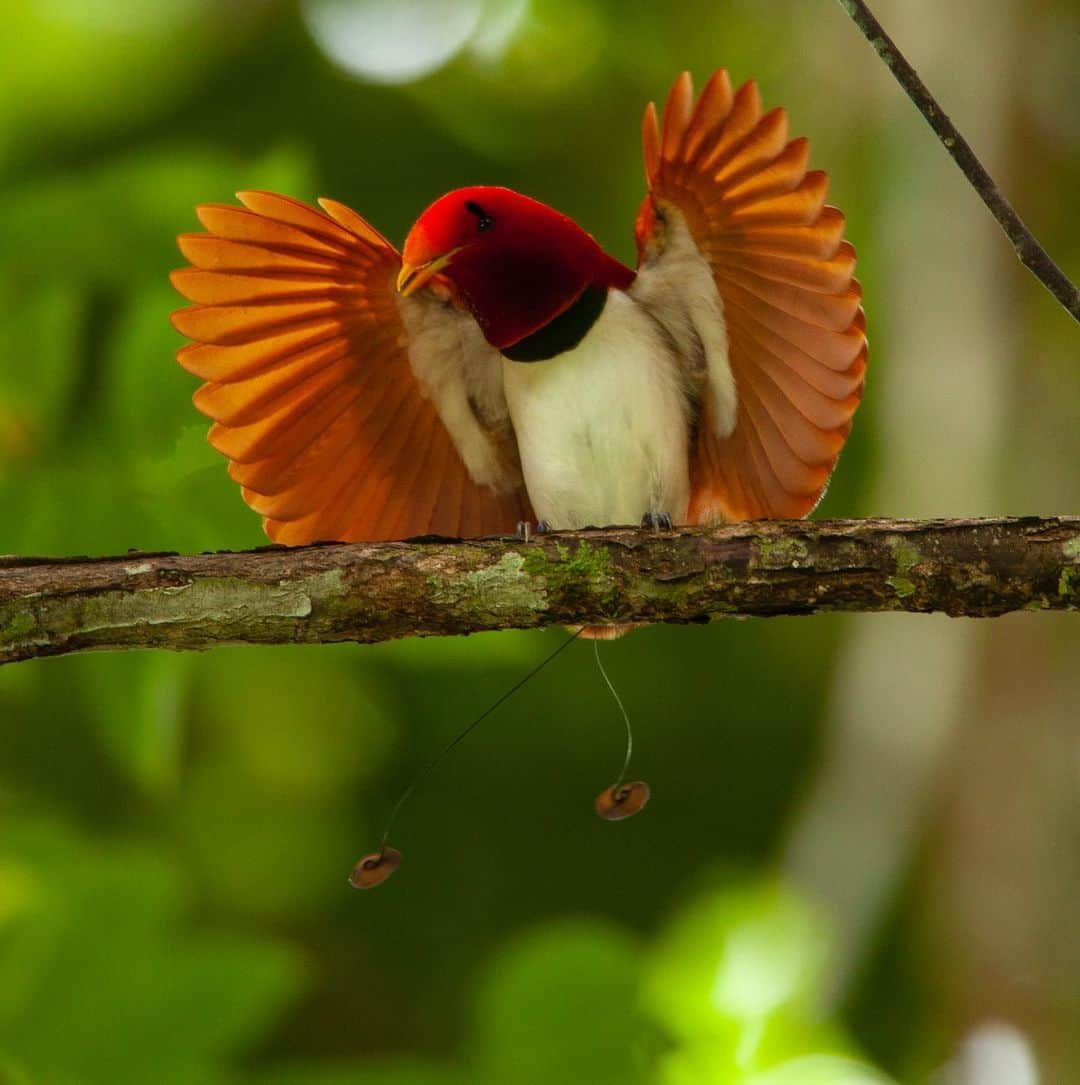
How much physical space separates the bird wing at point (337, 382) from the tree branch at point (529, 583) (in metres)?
0.68

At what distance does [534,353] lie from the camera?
3.49 m

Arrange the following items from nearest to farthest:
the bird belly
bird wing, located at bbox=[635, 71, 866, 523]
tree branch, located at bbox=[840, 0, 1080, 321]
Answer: tree branch, located at bbox=[840, 0, 1080, 321], bird wing, located at bbox=[635, 71, 866, 523], the bird belly

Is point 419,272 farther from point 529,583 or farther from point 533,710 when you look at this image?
point 533,710

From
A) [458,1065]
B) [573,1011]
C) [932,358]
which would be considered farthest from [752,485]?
[932,358]

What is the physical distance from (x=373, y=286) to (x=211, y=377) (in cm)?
43

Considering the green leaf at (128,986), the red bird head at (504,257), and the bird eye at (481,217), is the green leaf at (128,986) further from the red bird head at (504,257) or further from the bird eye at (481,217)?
the bird eye at (481,217)

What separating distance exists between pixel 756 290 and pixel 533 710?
2929mm

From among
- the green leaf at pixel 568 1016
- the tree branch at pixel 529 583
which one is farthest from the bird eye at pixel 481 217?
the green leaf at pixel 568 1016

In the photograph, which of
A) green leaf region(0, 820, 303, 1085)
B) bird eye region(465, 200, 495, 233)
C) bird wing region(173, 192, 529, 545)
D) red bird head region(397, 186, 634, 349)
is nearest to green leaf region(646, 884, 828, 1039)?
green leaf region(0, 820, 303, 1085)

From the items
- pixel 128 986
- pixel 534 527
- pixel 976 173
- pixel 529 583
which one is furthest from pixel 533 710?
pixel 976 173

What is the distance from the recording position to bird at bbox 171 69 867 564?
319 centimetres

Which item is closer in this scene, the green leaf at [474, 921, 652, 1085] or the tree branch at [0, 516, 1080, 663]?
the tree branch at [0, 516, 1080, 663]

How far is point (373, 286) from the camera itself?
358cm

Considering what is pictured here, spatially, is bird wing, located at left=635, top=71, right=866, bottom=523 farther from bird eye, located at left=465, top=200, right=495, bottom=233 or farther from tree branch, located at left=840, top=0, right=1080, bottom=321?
tree branch, located at left=840, top=0, right=1080, bottom=321
